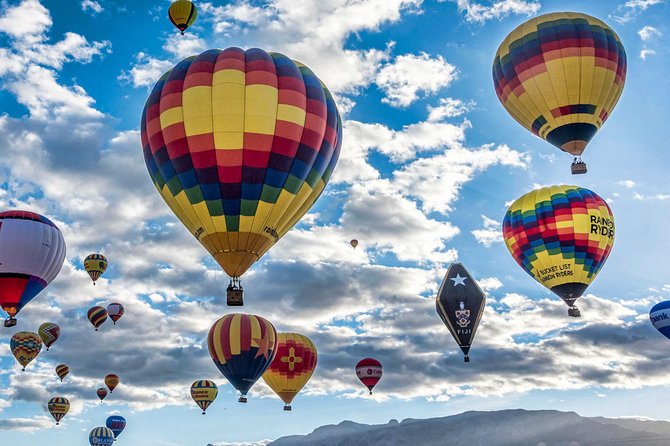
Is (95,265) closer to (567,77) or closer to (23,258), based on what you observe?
(23,258)

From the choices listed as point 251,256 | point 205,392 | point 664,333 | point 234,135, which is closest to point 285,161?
point 234,135

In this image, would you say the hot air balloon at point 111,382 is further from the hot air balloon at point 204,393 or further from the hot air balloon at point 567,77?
the hot air balloon at point 567,77

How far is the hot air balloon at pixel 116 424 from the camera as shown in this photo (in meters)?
72.1

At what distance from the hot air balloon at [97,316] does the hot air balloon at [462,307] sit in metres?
39.4

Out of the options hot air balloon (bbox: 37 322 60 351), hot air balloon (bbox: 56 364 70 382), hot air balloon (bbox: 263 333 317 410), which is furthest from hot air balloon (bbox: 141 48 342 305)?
hot air balloon (bbox: 56 364 70 382)

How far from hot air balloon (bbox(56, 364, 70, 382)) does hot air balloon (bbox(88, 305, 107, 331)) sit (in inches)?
399

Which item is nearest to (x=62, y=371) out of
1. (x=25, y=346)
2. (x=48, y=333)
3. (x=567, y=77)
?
(x=48, y=333)

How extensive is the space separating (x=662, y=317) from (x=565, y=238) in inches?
553

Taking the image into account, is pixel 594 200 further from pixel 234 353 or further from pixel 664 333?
pixel 234 353

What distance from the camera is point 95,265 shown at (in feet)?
177

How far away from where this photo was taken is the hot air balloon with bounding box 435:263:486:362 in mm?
Result: 27375

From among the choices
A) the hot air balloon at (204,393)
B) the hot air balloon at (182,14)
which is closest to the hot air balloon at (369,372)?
the hot air balloon at (204,393)

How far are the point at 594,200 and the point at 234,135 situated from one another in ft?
67.3

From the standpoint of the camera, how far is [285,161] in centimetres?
2528
